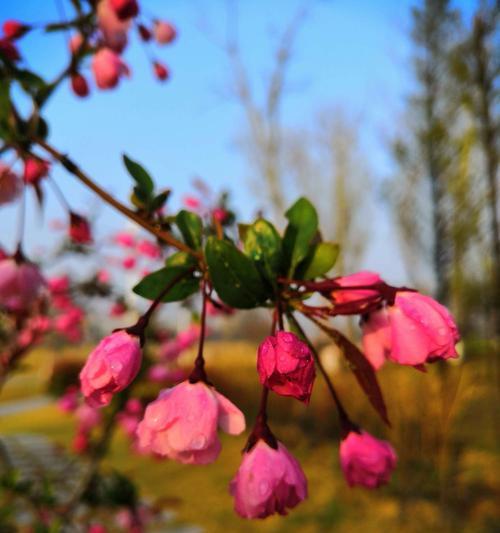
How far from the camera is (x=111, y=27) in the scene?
2.63 feet

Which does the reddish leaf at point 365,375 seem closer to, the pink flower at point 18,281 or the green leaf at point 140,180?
the green leaf at point 140,180

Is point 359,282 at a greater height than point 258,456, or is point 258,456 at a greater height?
point 359,282

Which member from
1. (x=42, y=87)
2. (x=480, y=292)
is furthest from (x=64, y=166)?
(x=480, y=292)

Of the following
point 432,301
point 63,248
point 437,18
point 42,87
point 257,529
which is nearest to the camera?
point 432,301

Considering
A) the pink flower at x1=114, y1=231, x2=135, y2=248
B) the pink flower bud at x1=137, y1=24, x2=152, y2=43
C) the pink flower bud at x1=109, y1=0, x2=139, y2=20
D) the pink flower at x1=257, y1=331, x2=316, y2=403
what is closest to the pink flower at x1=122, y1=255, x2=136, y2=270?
the pink flower at x1=114, y1=231, x2=135, y2=248

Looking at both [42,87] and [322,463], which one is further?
[322,463]

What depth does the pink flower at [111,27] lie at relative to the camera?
0.77 m

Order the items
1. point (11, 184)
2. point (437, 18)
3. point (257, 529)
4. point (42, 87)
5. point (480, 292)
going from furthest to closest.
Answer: point (437, 18) → point (480, 292) → point (257, 529) → point (11, 184) → point (42, 87)

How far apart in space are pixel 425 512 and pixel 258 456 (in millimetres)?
4966

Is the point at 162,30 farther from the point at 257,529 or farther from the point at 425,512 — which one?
the point at 425,512

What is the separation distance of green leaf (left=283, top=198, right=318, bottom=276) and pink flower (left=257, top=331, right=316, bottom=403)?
0.42ft

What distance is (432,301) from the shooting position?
47 cm

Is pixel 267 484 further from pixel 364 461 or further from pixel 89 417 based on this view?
pixel 89 417

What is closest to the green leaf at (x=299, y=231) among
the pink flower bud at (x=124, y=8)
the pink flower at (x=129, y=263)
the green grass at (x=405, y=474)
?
the pink flower bud at (x=124, y=8)
